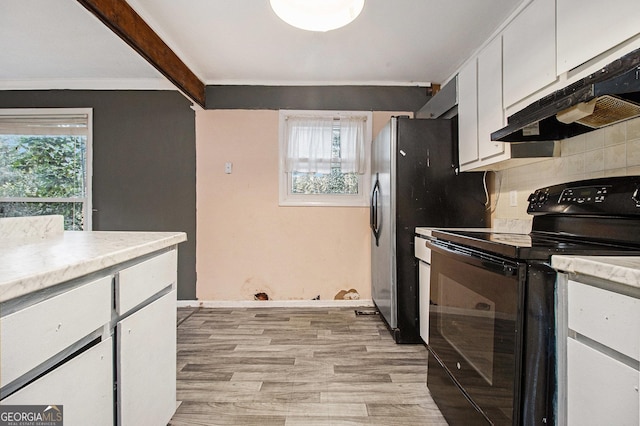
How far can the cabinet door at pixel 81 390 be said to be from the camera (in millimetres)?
692

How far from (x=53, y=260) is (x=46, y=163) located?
11.0 feet

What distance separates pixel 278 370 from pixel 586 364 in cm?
165

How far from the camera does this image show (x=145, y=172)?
3293mm

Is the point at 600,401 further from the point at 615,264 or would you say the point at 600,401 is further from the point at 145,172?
the point at 145,172

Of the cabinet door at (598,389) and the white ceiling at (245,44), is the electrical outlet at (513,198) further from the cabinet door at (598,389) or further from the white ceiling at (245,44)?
the cabinet door at (598,389)

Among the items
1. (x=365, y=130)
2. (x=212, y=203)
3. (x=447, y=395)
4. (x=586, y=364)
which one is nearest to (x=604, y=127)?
(x=586, y=364)

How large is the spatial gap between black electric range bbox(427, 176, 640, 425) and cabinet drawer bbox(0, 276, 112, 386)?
1297 millimetres

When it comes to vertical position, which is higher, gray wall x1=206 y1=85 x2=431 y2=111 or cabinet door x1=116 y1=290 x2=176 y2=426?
gray wall x1=206 y1=85 x2=431 y2=111

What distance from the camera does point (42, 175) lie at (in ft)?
10.7

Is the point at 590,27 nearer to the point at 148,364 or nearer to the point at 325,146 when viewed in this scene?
the point at 148,364

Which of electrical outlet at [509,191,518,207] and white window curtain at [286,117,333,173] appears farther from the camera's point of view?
white window curtain at [286,117,333,173]

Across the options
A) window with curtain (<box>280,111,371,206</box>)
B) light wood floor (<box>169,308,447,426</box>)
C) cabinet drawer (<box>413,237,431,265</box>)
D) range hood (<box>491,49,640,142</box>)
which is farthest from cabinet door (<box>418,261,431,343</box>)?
window with curtain (<box>280,111,371,206</box>)

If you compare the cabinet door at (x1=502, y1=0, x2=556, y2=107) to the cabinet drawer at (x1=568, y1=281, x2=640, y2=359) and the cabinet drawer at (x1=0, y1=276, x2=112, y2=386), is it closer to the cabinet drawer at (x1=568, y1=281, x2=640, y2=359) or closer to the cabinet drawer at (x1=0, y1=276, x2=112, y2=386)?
the cabinet drawer at (x1=568, y1=281, x2=640, y2=359)

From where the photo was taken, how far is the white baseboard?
327 cm
